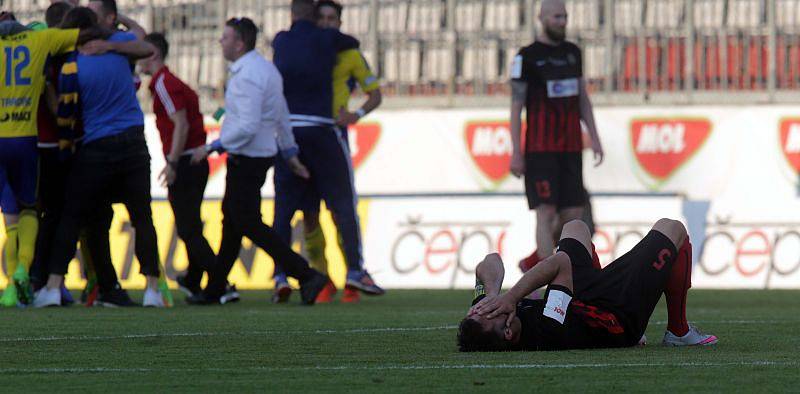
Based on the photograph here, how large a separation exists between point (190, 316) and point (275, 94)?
236cm

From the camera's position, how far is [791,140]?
17.7 metres

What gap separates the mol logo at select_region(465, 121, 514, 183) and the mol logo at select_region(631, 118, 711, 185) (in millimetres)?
1387

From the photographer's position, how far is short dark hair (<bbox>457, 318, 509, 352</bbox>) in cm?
664

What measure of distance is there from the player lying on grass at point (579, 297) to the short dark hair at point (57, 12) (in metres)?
5.18

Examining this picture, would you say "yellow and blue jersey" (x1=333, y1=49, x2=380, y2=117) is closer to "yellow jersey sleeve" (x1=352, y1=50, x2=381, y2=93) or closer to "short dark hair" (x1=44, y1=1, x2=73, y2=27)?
"yellow jersey sleeve" (x1=352, y1=50, x2=381, y2=93)

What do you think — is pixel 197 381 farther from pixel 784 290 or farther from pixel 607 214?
pixel 607 214

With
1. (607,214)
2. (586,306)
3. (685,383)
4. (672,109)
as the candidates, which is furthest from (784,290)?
(685,383)

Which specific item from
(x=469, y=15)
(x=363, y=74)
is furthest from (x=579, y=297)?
(x=469, y=15)

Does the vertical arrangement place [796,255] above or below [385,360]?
below

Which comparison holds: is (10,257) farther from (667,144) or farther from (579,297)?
(667,144)

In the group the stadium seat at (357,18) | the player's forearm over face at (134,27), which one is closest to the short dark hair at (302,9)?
the player's forearm over face at (134,27)

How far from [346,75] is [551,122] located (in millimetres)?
1849

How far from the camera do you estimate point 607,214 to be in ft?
56.7

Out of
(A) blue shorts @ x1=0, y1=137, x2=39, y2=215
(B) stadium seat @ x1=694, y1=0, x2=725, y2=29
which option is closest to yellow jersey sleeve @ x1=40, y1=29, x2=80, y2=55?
(A) blue shorts @ x1=0, y1=137, x2=39, y2=215
